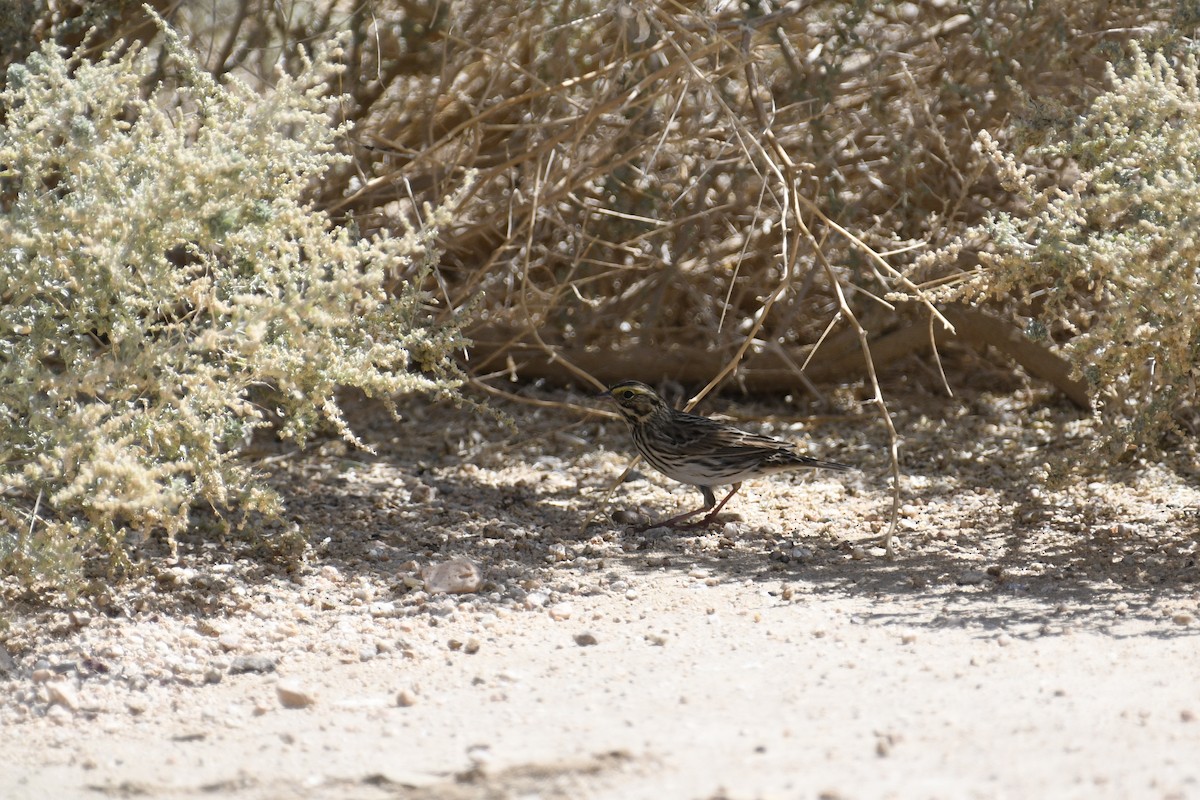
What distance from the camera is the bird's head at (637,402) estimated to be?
249 inches

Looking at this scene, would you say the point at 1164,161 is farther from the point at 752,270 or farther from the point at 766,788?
the point at 752,270

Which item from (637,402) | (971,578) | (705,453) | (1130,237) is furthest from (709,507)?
(1130,237)

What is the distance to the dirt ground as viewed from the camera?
344cm

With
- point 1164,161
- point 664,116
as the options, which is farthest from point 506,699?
point 664,116

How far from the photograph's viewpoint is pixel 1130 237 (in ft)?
15.4

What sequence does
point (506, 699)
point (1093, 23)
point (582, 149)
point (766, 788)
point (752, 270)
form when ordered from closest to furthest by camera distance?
point (766, 788)
point (506, 699)
point (1093, 23)
point (582, 149)
point (752, 270)

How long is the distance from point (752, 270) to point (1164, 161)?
3419mm

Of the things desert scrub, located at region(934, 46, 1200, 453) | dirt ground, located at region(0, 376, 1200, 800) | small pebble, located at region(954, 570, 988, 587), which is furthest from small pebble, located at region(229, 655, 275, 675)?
desert scrub, located at region(934, 46, 1200, 453)

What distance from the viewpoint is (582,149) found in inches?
275

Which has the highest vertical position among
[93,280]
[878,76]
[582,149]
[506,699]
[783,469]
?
[878,76]

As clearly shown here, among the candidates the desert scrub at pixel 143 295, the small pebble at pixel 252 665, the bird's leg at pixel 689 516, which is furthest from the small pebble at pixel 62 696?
the bird's leg at pixel 689 516

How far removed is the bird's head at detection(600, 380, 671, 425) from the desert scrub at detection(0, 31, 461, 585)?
1.72 metres

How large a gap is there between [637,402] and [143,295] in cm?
244

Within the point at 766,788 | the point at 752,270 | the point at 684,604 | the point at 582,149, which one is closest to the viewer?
the point at 766,788
